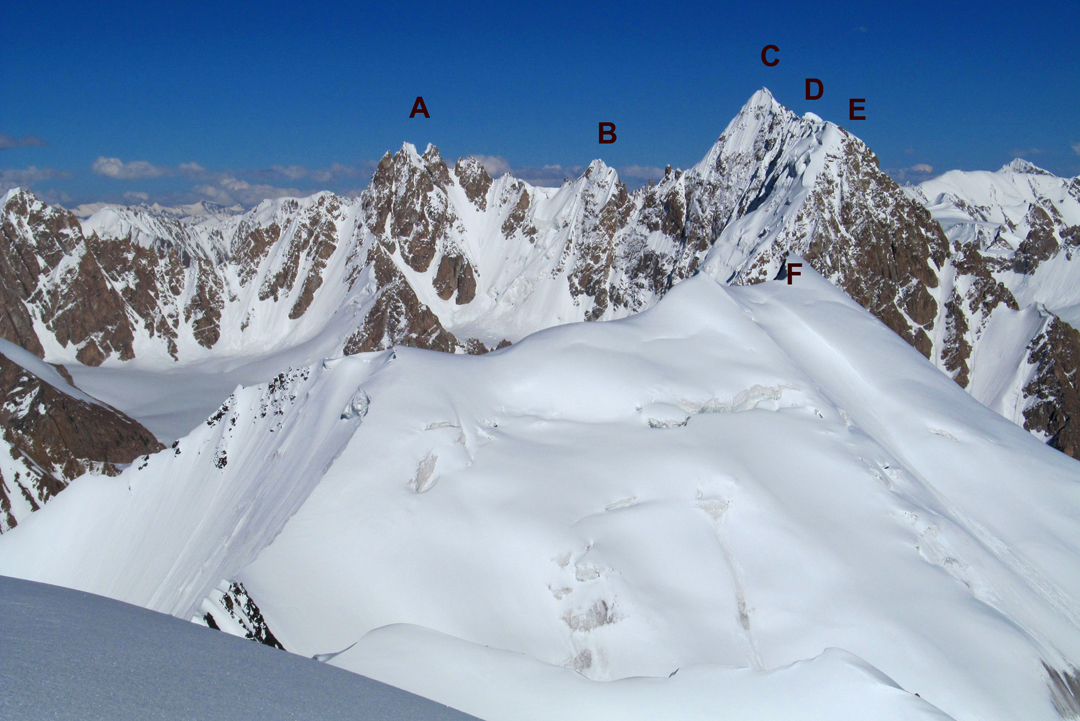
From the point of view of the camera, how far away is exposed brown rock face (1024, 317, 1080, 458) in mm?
93450

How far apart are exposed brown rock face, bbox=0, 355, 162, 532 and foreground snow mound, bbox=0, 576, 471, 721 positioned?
5898 cm

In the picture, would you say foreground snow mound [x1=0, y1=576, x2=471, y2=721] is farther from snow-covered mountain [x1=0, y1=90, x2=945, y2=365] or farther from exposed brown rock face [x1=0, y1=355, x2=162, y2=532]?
snow-covered mountain [x1=0, y1=90, x2=945, y2=365]

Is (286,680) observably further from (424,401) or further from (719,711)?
(424,401)

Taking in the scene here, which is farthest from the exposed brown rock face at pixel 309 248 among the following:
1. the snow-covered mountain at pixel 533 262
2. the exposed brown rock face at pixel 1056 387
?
the exposed brown rock face at pixel 1056 387

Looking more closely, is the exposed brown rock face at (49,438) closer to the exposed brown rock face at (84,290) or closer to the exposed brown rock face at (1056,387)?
the exposed brown rock face at (84,290)

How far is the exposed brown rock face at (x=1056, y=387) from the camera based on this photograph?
307 ft

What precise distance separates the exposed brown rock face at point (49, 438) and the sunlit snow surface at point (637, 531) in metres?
40.1

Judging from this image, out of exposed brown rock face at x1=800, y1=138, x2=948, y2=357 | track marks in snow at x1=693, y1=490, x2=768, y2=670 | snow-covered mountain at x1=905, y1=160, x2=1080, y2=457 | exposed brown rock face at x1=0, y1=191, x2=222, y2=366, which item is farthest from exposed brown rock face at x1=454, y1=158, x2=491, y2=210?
track marks in snow at x1=693, y1=490, x2=768, y2=670

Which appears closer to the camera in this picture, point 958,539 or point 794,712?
point 794,712

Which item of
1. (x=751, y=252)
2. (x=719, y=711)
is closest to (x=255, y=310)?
(x=751, y=252)

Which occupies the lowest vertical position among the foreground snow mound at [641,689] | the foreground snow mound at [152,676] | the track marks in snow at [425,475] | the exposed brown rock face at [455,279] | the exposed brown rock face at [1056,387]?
the exposed brown rock face at [1056,387]

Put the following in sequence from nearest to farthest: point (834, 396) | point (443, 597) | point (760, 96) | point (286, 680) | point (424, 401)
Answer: point (286, 680)
point (443, 597)
point (424, 401)
point (834, 396)
point (760, 96)

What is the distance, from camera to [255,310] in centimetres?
16188

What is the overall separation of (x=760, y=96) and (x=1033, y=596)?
132983 millimetres
